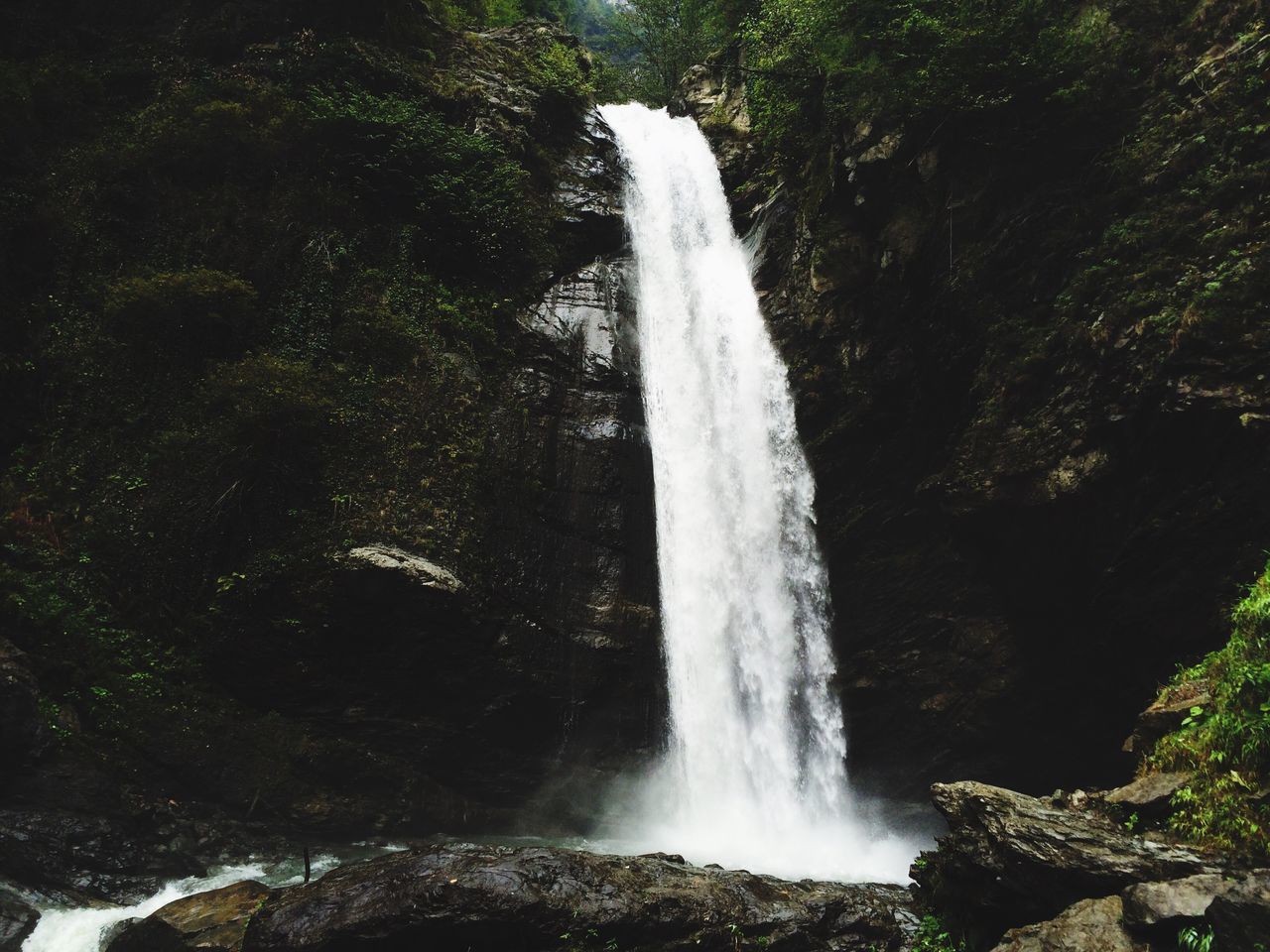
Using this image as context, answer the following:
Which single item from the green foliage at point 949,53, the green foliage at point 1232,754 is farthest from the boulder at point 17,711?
the green foliage at point 949,53

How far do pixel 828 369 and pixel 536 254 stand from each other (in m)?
6.56

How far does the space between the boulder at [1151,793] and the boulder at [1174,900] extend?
1.01 metres

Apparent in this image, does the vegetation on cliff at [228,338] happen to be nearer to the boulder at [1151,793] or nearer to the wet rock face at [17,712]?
the wet rock face at [17,712]

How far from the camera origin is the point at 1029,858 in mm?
5883

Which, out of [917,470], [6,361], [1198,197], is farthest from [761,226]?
[6,361]

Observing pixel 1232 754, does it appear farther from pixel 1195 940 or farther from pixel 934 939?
pixel 934 939

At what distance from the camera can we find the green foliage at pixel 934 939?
6527 mm

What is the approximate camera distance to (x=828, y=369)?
13.3 m

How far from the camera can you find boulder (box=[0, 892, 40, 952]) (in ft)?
18.6

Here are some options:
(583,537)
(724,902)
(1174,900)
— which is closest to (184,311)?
(583,537)

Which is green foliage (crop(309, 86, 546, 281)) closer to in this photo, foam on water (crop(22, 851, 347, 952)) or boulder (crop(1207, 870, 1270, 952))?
foam on water (crop(22, 851, 347, 952))

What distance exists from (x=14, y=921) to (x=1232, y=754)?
10.8m

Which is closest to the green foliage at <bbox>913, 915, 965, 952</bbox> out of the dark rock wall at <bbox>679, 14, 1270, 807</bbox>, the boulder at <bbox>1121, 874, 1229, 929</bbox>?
the boulder at <bbox>1121, 874, 1229, 929</bbox>

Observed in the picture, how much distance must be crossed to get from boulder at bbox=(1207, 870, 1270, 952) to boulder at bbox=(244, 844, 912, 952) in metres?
3.23
